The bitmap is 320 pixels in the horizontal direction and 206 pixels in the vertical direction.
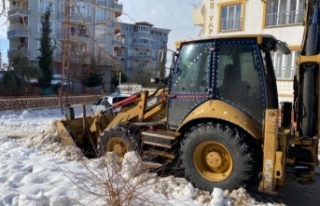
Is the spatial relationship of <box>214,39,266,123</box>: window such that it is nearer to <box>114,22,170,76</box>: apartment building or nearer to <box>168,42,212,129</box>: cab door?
<box>168,42,212,129</box>: cab door

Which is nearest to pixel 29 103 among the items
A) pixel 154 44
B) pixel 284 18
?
pixel 284 18

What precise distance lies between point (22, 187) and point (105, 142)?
1.96 meters

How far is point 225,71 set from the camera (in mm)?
4859

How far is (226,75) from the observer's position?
4.85 m

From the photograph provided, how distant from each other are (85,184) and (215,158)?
2147mm

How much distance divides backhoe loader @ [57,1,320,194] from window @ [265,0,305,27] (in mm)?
11887

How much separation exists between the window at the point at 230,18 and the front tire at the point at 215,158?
14593 millimetres

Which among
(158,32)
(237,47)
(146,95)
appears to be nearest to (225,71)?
(237,47)

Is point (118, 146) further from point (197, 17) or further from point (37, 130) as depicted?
point (197, 17)

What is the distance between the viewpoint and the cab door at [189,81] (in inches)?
197

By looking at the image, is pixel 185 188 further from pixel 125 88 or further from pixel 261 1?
pixel 125 88

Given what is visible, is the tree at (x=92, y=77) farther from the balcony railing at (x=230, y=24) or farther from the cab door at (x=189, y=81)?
the cab door at (x=189, y=81)

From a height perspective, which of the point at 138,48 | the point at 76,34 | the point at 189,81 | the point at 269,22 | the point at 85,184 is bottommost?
the point at 85,184

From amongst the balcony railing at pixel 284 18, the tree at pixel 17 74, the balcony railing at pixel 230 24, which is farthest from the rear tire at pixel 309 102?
the tree at pixel 17 74
